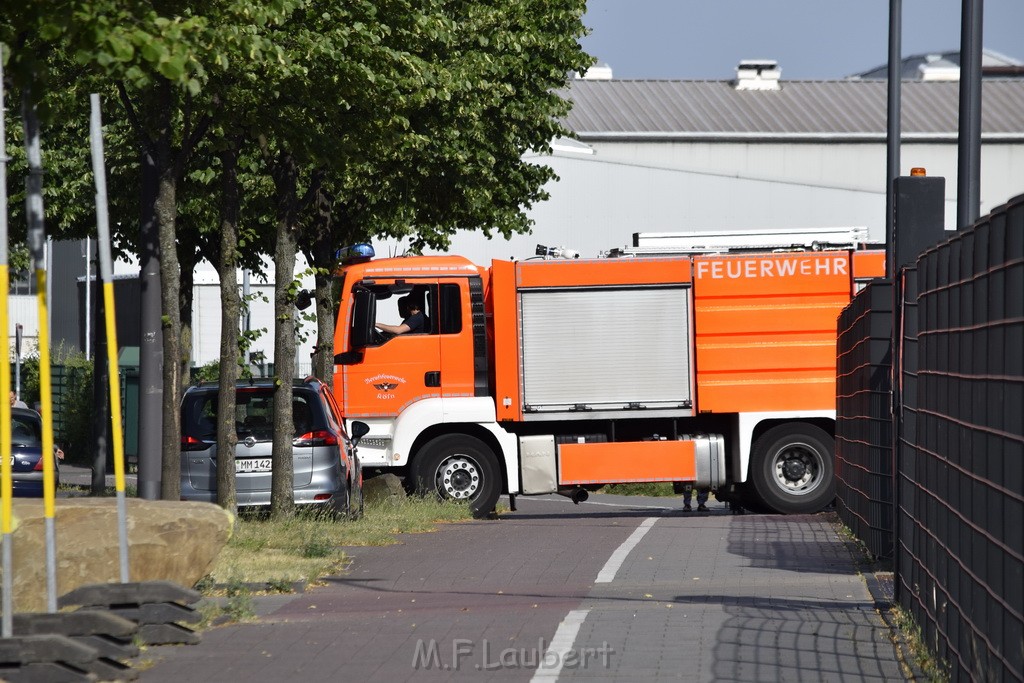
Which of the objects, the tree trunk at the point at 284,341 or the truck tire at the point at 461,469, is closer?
the tree trunk at the point at 284,341

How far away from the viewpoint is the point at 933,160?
2357 inches

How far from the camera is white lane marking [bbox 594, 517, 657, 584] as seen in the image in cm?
1199

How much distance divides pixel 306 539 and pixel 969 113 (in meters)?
6.76

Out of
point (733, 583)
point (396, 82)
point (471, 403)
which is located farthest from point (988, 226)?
point (471, 403)

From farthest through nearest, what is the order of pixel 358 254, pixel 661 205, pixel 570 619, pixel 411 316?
pixel 661 205 → pixel 358 254 → pixel 411 316 → pixel 570 619

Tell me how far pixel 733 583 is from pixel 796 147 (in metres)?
49.8

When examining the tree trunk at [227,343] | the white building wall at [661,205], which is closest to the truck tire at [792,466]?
the tree trunk at [227,343]

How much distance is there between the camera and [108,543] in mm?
9312

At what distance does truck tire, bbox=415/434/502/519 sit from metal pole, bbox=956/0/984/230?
7608mm

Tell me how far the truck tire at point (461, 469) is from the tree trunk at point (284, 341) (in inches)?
92.1

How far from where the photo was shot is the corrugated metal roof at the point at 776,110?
60625mm

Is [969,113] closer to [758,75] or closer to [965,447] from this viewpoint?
[965,447]

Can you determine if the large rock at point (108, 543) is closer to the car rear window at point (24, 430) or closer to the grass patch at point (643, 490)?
the car rear window at point (24, 430)

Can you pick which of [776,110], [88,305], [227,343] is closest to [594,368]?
[227,343]
